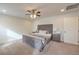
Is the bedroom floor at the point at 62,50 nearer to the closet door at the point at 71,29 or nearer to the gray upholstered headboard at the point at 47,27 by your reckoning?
the closet door at the point at 71,29

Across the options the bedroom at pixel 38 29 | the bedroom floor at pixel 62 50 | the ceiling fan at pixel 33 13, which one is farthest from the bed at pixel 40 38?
the ceiling fan at pixel 33 13

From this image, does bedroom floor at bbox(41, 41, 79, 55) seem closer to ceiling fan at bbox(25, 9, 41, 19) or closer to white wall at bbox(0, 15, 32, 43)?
white wall at bbox(0, 15, 32, 43)

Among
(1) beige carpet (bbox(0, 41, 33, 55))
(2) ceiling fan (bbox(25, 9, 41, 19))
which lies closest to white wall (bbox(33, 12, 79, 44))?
(2) ceiling fan (bbox(25, 9, 41, 19))

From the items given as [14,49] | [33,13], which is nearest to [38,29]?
[33,13]

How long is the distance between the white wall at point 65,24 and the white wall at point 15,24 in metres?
0.14

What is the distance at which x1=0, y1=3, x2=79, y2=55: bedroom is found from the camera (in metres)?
1.68

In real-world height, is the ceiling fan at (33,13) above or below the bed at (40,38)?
above

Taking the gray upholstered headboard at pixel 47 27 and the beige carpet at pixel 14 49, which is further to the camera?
the gray upholstered headboard at pixel 47 27

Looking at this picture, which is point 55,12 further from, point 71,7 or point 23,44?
point 23,44

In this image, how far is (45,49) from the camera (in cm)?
169

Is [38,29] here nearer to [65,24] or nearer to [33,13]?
[33,13]

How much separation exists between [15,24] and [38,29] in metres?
0.46

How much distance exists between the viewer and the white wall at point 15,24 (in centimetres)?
170

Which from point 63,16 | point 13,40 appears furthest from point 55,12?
point 13,40
